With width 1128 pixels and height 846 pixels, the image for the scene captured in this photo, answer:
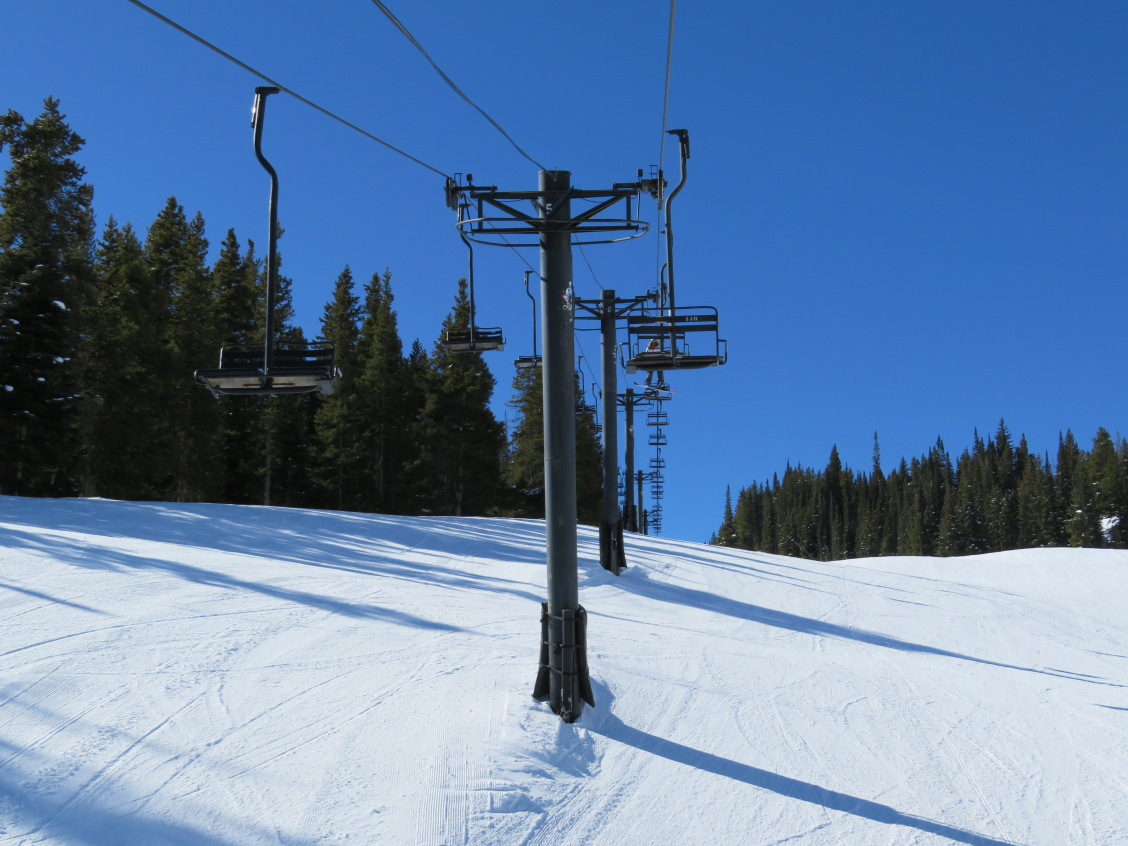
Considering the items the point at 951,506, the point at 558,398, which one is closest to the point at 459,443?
the point at 558,398

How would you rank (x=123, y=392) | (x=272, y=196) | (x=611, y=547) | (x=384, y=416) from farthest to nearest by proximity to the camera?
(x=384, y=416), (x=123, y=392), (x=611, y=547), (x=272, y=196)

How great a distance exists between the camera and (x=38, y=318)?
2830 cm

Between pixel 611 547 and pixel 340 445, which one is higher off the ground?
pixel 340 445

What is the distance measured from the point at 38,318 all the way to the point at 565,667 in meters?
28.3

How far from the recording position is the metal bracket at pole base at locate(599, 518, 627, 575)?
15.5 meters

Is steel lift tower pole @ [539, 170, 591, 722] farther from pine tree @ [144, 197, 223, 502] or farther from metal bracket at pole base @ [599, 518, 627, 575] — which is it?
pine tree @ [144, 197, 223, 502]

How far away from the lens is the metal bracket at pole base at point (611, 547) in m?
15.5

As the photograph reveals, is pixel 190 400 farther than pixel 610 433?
Yes

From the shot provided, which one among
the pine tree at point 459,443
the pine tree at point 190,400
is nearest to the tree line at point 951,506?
the pine tree at point 459,443

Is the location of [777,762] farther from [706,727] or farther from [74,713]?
[74,713]

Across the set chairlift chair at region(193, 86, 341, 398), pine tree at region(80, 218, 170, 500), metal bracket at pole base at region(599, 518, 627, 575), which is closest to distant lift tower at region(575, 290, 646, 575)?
metal bracket at pole base at region(599, 518, 627, 575)

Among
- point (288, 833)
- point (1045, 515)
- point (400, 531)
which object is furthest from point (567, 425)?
point (1045, 515)

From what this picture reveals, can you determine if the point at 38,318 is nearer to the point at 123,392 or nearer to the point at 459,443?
the point at 123,392

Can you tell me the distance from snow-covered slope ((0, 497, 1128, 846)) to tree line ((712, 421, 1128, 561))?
91.0 meters
